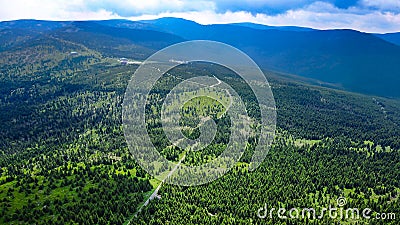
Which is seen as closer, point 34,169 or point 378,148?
point 34,169

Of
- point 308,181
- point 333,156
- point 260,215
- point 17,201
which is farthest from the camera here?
point 333,156

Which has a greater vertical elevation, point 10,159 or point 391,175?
point 391,175

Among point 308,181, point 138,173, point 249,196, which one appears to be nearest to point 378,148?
Answer: point 308,181

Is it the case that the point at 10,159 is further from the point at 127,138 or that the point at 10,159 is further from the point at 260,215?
the point at 260,215

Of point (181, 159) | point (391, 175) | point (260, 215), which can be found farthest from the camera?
point (181, 159)

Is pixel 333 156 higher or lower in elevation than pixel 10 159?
higher

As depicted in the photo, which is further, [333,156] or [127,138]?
[127,138]

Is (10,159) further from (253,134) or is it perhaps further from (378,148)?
(378,148)

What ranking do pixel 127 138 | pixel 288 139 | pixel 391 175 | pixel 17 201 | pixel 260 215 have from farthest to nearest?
pixel 288 139
pixel 127 138
pixel 391 175
pixel 17 201
pixel 260 215

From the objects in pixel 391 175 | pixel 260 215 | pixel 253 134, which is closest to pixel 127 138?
pixel 253 134
